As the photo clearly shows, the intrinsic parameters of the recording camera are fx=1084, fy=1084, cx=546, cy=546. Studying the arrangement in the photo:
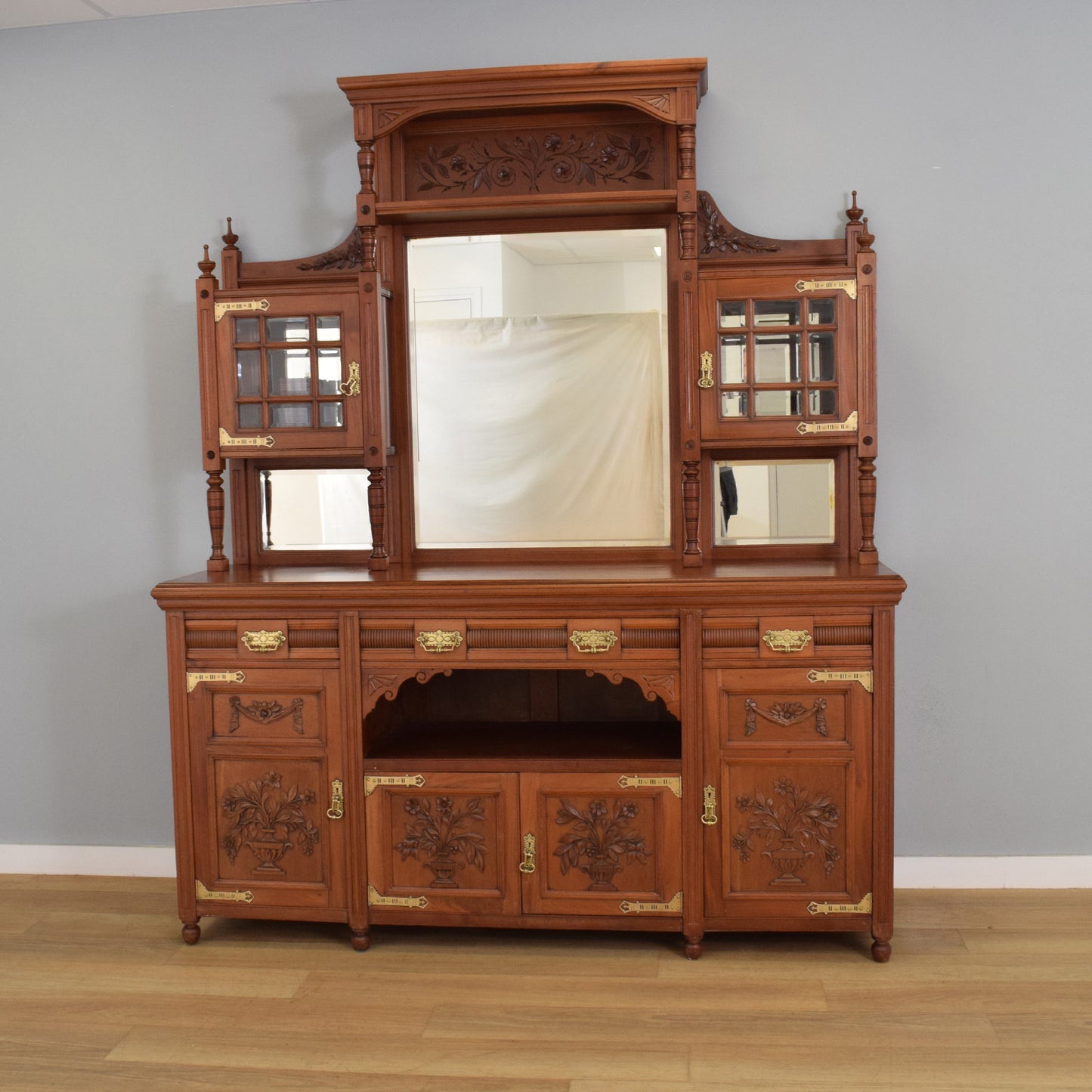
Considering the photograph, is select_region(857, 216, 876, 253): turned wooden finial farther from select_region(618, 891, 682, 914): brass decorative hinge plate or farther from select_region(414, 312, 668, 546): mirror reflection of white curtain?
select_region(618, 891, 682, 914): brass decorative hinge plate

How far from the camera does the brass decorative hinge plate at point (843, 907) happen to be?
2908mm

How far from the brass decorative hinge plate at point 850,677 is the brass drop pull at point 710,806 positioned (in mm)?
419

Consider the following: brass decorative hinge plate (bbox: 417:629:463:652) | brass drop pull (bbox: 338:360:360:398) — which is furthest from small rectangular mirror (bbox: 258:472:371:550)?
brass decorative hinge plate (bbox: 417:629:463:652)

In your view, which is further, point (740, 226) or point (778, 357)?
point (740, 226)

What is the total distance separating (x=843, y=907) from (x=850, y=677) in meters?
0.62

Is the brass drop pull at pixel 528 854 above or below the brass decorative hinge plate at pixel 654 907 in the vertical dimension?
above

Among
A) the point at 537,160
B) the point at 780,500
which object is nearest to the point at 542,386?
the point at 537,160

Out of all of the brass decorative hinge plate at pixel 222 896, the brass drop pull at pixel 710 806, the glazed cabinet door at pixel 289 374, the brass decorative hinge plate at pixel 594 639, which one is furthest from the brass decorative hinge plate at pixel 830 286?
the brass decorative hinge plate at pixel 222 896

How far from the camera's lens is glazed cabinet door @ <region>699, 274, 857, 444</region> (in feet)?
10.3

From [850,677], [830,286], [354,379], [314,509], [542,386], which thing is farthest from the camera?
[314,509]

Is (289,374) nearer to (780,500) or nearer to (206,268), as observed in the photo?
(206,268)

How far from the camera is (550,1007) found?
2713 millimetres

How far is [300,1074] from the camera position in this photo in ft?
7.99

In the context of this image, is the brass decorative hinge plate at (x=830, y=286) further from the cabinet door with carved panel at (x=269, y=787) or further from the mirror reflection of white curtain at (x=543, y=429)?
the cabinet door with carved panel at (x=269, y=787)
